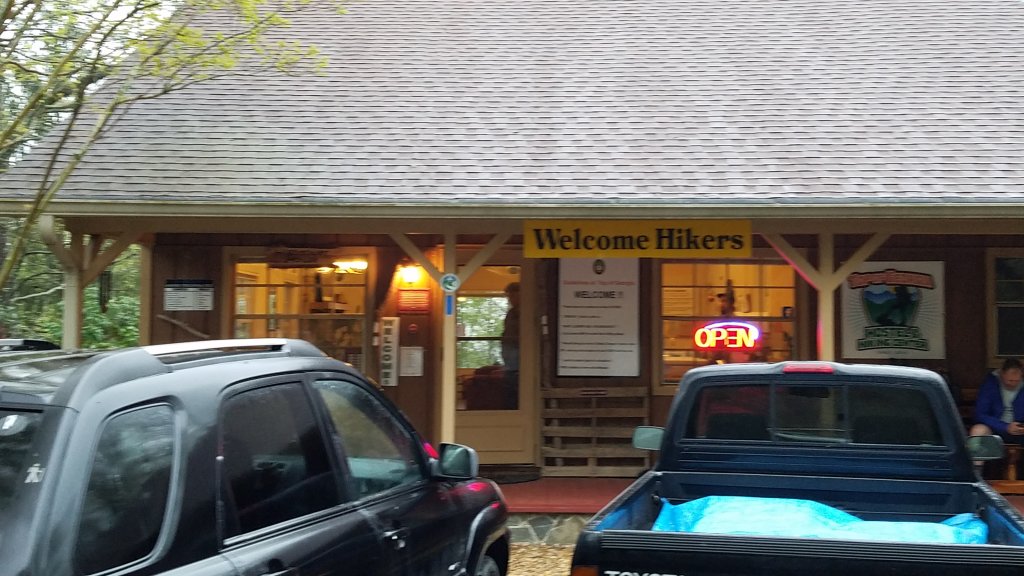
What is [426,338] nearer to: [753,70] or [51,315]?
[753,70]

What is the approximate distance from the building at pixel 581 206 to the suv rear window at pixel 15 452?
16.4 ft

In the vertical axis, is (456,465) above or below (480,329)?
below

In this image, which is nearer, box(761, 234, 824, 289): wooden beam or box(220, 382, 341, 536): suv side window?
box(220, 382, 341, 536): suv side window

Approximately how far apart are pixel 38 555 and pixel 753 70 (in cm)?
897

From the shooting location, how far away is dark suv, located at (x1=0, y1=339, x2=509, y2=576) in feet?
6.88

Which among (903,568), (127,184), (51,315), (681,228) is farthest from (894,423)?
(51,315)

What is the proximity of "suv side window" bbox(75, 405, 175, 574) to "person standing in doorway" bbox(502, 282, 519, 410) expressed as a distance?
695 centimetres

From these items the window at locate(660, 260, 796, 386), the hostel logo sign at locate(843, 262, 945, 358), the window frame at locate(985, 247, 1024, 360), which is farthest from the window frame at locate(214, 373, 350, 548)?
the window frame at locate(985, 247, 1024, 360)

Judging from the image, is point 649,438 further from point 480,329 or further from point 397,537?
point 480,329

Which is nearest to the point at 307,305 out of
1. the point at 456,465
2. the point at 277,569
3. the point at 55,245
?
the point at 55,245

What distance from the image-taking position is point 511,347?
30.8 feet

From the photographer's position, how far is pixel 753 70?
9.61m

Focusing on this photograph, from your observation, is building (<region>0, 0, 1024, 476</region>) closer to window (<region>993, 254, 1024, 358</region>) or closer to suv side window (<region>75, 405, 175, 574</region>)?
window (<region>993, 254, 1024, 358</region>)

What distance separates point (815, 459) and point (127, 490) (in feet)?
10.8
